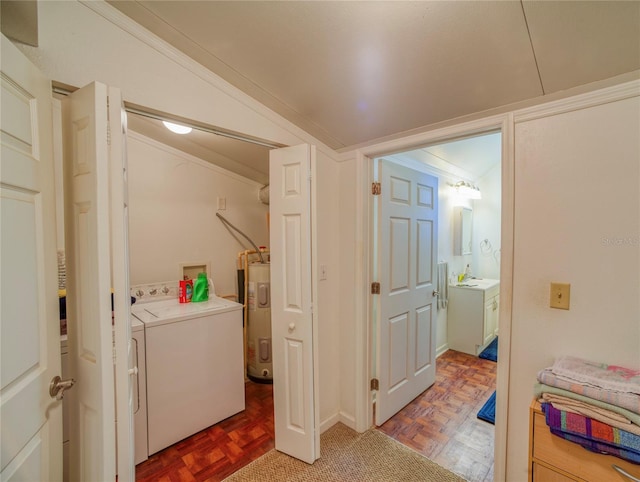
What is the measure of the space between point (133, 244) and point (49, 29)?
1.83 m

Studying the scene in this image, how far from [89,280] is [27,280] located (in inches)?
5.9

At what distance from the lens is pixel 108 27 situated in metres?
1.07

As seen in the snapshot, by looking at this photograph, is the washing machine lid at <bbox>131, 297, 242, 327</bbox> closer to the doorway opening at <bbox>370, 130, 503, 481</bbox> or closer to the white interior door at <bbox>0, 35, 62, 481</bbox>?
the white interior door at <bbox>0, 35, 62, 481</bbox>

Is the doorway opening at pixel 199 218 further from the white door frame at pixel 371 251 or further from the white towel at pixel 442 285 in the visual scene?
the white towel at pixel 442 285

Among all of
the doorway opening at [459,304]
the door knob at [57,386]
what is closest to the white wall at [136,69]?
the doorway opening at [459,304]

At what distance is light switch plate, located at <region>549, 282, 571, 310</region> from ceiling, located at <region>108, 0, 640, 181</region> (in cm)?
91

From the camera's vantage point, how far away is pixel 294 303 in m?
1.69

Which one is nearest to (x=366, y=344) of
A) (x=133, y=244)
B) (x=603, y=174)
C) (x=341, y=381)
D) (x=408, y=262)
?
(x=341, y=381)

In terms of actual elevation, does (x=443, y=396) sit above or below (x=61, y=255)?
below

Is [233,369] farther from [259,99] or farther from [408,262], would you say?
[259,99]

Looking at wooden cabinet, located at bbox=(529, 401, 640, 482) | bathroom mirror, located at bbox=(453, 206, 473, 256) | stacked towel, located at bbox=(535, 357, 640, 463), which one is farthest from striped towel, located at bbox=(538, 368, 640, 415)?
bathroom mirror, located at bbox=(453, 206, 473, 256)

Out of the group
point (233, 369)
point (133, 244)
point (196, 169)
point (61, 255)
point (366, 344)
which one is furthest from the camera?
point (196, 169)

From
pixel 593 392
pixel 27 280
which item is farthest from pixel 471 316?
pixel 27 280

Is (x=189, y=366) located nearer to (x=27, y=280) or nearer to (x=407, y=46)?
(x=27, y=280)
